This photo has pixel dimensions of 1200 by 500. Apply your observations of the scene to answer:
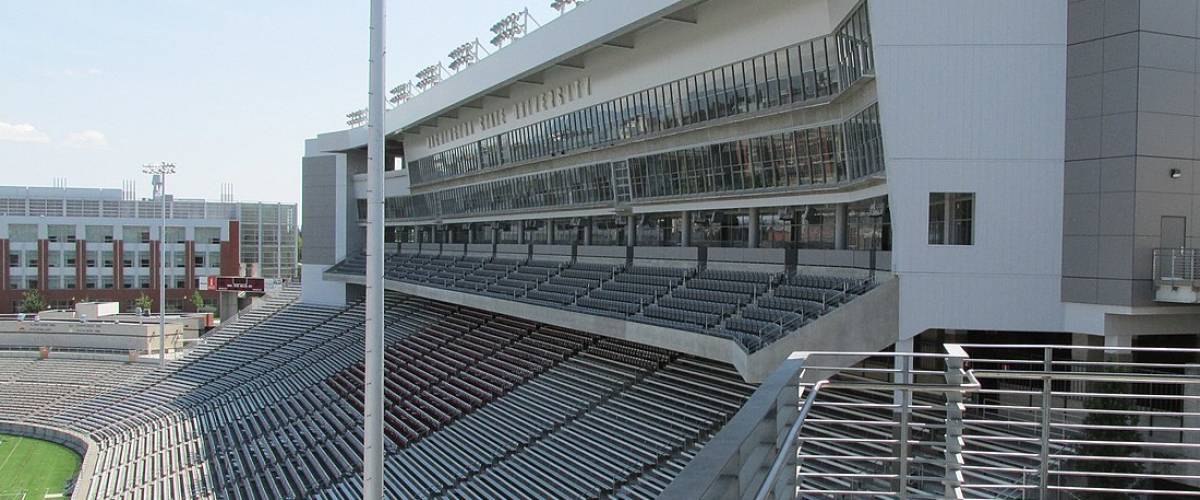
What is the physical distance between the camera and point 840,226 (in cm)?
1972

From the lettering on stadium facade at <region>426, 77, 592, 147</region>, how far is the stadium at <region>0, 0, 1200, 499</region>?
0.19m

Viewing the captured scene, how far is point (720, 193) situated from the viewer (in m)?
22.5

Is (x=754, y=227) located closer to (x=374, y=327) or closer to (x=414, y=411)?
(x=414, y=411)

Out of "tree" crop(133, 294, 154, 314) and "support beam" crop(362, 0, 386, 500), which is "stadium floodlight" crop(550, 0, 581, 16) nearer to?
"support beam" crop(362, 0, 386, 500)

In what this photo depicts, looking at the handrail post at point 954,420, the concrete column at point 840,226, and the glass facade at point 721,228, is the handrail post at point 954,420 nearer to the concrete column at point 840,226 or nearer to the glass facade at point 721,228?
the concrete column at point 840,226

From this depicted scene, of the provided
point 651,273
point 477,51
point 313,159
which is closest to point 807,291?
point 651,273

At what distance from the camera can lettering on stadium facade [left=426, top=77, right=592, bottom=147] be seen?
29.0 metres

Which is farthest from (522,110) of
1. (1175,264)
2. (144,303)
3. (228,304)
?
(144,303)

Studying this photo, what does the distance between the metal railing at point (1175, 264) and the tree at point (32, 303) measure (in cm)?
6919

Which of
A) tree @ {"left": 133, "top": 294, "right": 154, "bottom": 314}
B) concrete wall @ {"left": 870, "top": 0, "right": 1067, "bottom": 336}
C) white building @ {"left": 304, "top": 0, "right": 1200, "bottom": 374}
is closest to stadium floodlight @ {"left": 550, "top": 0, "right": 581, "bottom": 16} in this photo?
white building @ {"left": 304, "top": 0, "right": 1200, "bottom": 374}

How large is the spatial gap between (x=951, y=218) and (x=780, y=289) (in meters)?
4.74

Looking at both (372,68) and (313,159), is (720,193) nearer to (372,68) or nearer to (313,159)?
(372,68)

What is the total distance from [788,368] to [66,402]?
40.9 metres

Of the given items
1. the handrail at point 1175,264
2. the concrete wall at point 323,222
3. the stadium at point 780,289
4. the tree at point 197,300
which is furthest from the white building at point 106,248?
the handrail at point 1175,264
